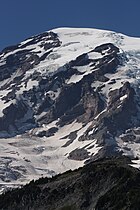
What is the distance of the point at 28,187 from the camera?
19300cm

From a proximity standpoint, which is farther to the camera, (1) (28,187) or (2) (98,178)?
(1) (28,187)

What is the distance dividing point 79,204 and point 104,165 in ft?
62.5

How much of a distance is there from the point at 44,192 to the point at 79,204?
54.6 feet

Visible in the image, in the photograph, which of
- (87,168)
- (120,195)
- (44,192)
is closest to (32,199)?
(44,192)

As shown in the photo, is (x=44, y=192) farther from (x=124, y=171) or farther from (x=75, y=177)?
(x=124, y=171)

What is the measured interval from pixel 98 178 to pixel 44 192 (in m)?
16.2

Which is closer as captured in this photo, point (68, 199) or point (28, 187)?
point (68, 199)

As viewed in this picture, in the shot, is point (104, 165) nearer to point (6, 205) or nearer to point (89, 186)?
point (89, 186)

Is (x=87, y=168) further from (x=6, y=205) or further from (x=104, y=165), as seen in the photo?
A: (x=6, y=205)

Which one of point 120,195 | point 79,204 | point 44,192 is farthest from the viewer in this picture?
point 44,192

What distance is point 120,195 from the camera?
15788 cm

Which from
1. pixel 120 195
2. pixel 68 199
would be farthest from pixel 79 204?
pixel 120 195

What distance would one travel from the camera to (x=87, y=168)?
7510 inches

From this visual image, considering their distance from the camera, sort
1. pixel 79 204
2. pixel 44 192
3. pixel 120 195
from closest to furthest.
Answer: pixel 120 195
pixel 79 204
pixel 44 192
